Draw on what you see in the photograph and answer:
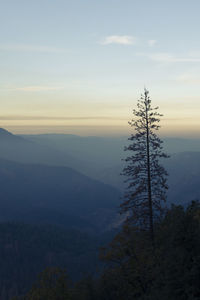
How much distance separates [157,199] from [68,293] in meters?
11.5

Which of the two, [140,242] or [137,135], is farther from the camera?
[137,135]

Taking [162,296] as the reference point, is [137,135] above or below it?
above

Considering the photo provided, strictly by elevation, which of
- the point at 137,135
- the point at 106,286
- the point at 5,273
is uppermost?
the point at 137,135

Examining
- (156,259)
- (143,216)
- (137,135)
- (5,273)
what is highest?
(137,135)

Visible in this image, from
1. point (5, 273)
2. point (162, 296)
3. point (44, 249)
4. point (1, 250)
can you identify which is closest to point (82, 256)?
point (44, 249)

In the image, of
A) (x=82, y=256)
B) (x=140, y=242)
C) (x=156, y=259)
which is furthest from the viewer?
(x=82, y=256)

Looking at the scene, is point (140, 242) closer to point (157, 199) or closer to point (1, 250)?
point (157, 199)

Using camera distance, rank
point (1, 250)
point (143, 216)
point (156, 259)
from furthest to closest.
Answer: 1. point (1, 250)
2. point (143, 216)
3. point (156, 259)

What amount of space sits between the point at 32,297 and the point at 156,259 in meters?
12.0

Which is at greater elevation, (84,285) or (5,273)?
(84,285)

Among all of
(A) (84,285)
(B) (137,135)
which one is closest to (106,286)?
(A) (84,285)

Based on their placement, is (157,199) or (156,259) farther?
(157,199)

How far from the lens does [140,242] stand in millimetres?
20047

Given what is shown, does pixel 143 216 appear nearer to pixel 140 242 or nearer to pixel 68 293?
pixel 140 242
